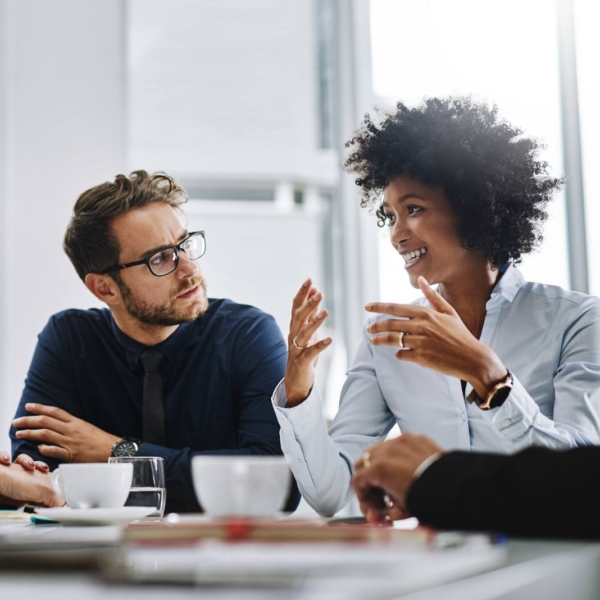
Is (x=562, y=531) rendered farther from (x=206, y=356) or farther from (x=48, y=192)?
(x=48, y=192)

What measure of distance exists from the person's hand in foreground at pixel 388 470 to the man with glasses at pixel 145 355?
0.99 metres

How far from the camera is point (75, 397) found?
229cm

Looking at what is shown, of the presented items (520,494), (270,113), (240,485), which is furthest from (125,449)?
(270,113)

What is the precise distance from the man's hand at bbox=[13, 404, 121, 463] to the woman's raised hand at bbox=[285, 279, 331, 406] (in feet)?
1.85

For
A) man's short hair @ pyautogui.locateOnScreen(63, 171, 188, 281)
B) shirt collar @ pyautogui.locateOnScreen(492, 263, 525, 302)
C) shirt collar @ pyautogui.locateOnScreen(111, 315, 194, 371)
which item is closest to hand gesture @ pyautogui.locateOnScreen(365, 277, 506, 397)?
shirt collar @ pyautogui.locateOnScreen(492, 263, 525, 302)

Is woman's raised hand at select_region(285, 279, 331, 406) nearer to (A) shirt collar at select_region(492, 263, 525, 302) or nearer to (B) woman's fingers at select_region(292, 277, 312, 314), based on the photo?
(B) woman's fingers at select_region(292, 277, 312, 314)

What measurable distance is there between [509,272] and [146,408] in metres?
0.97

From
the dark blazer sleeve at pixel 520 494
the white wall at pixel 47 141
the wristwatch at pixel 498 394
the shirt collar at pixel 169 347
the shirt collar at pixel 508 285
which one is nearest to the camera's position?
the dark blazer sleeve at pixel 520 494

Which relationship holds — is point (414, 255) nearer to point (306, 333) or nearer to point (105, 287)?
point (306, 333)

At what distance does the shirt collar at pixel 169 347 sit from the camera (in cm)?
228

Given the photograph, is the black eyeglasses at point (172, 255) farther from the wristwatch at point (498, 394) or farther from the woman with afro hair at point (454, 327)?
the wristwatch at point (498, 394)

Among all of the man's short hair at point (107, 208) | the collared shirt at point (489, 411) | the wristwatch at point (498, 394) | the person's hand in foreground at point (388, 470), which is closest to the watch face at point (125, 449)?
the collared shirt at point (489, 411)

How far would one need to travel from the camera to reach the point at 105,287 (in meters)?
2.50

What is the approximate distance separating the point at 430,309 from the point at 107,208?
1.21 metres
